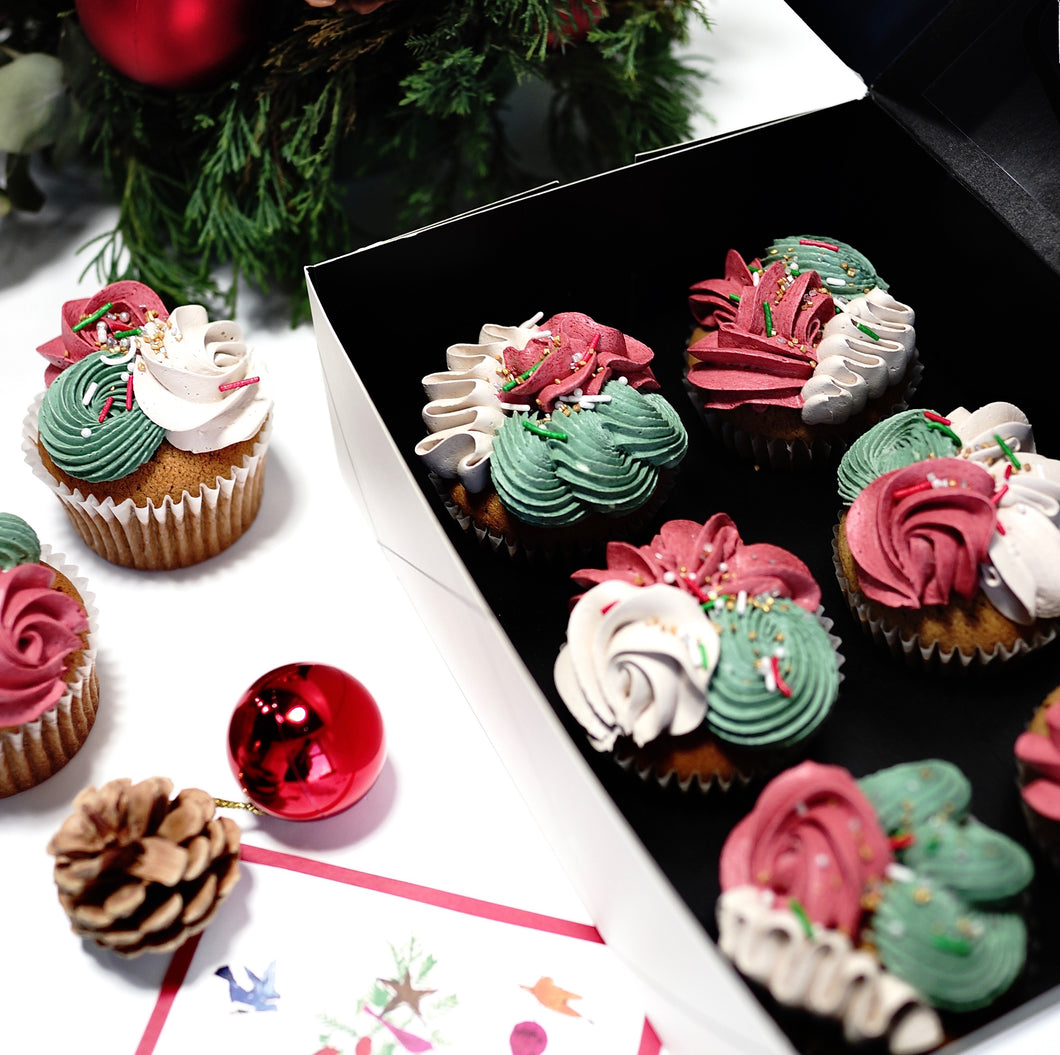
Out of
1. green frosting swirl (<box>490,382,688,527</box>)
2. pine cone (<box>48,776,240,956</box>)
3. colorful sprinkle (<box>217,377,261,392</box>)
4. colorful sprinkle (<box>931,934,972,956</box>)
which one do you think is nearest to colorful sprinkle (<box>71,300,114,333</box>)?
colorful sprinkle (<box>217,377,261,392</box>)

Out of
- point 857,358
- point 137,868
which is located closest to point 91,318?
point 137,868

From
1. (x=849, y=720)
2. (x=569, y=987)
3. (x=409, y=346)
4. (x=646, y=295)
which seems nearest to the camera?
(x=569, y=987)

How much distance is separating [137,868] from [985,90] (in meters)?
2.20

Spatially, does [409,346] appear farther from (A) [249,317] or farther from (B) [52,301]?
(B) [52,301]

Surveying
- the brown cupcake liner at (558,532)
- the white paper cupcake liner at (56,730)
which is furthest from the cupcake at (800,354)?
the white paper cupcake liner at (56,730)

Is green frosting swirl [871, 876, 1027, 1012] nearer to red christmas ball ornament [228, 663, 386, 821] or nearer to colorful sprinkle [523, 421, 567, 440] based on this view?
red christmas ball ornament [228, 663, 386, 821]

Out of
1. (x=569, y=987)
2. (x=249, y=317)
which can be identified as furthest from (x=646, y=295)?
(x=569, y=987)

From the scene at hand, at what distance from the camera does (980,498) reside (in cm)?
206

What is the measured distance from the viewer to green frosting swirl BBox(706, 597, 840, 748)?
191cm

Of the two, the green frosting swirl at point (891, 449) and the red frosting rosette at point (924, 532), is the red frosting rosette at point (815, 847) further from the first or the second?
the green frosting swirl at point (891, 449)

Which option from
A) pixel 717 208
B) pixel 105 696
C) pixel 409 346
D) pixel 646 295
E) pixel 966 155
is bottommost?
pixel 105 696

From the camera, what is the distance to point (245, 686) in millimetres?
2242

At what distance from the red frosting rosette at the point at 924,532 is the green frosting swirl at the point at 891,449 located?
8 centimetres

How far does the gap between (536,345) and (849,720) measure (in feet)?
3.10
